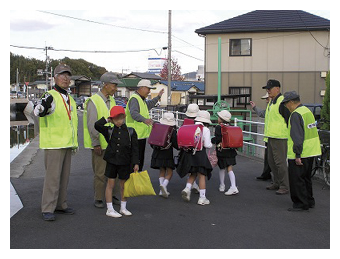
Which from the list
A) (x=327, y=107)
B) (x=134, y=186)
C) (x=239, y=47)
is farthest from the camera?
(x=239, y=47)

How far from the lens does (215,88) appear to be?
27.6 metres

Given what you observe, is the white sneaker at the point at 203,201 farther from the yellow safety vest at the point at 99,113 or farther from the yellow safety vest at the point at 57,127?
the yellow safety vest at the point at 57,127

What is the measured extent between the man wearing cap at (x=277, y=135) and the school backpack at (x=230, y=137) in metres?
0.68

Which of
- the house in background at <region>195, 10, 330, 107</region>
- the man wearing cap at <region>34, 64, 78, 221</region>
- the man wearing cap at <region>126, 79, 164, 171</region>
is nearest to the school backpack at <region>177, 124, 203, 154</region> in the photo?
the man wearing cap at <region>126, 79, 164, 171</region>

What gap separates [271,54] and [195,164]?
850 inches

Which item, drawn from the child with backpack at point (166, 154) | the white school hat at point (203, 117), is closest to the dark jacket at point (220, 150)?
the white school hat at point (203, 117)

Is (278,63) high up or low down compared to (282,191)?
up

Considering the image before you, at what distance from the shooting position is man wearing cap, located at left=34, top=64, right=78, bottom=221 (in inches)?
224

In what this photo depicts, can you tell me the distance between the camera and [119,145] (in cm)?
581

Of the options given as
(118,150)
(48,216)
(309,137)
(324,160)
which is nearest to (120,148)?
(118,150)

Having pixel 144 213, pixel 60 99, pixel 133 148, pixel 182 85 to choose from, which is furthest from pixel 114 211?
pixel 182 85

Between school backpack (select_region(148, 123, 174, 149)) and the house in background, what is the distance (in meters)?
19.7

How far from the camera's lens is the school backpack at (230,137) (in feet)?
24.0

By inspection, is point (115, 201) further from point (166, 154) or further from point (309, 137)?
point (309, 137)
